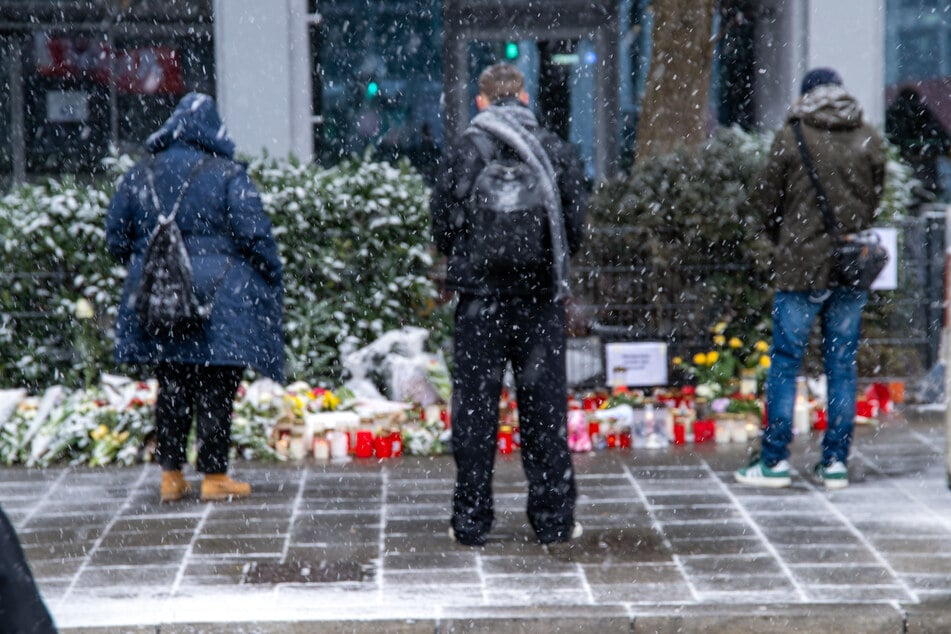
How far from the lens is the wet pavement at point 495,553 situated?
17.1 feet

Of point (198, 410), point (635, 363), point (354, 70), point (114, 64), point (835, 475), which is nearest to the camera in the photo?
point (198, 410)

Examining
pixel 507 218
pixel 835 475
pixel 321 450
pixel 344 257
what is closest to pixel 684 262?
pixel 344 257

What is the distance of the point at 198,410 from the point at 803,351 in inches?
119

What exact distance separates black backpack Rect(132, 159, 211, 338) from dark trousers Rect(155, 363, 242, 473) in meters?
0.29

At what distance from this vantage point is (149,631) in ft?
16.8

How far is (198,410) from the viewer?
708cm

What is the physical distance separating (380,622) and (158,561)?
1.30 meters

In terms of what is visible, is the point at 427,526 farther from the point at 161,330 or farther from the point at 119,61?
the point at 119,61

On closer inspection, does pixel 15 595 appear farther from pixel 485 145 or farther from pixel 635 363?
pixel 635 363

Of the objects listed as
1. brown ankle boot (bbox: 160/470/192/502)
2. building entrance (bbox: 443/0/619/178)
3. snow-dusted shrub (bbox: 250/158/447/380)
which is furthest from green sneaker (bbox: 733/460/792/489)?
building entrance (bbox: 443/0/619/178)

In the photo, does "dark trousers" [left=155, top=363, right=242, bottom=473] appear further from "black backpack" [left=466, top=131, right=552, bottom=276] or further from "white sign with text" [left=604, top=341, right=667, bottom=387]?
"white sign with text" [left=604, top=341, right=667, bottom=387]

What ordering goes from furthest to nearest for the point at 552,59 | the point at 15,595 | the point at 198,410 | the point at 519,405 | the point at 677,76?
the point at 552,59 → the point at 677,76 → the point at 198,410 → the point at 519,405 → the point at 15,595

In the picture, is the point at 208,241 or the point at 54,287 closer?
the point at 208,241

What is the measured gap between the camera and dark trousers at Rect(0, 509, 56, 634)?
2.31 meters
